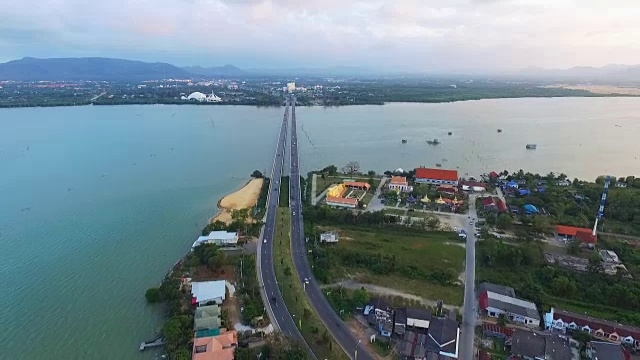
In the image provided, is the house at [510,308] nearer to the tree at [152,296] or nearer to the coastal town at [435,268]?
the coastal town at [435,268]

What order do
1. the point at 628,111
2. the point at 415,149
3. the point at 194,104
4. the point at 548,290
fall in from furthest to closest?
the point at 194,104, the point at 628,111, the point at 415,149, the point at 548,290

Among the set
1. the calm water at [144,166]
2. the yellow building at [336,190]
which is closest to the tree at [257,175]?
the calm water at [144,166]

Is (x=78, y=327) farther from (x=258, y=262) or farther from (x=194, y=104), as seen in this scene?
(x=194, y=104)

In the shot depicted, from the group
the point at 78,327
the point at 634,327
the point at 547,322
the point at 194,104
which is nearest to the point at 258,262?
the point at 78,327

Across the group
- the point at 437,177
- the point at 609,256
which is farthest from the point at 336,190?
the point at 609,256

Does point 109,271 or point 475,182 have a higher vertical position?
point 475,182

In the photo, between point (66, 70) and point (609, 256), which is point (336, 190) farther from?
point (66, 70)

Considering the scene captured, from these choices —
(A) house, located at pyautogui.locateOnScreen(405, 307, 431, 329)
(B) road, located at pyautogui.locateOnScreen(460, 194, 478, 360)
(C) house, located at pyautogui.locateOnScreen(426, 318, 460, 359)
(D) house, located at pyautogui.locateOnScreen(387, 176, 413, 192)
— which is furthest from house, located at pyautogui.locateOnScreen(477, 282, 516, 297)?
(D) house, located at pyautogui.locateOnScreen(387, 176, 413, 192)
